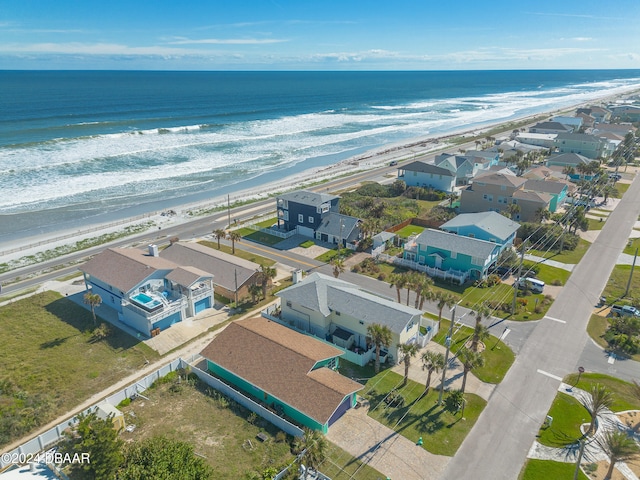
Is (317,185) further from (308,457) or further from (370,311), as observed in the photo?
(308,457)

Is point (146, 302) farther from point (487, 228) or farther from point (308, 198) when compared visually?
point (487, 228)

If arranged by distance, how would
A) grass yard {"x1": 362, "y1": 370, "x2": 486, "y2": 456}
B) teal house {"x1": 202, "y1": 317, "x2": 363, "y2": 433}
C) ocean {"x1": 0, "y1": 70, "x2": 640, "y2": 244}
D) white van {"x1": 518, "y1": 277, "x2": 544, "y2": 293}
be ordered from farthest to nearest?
ocean {"x1": 0, "y1": 70, "x2": 640, "y2": 244}, white van {"x1": 518, "y1": 277, "x2": 544, "y2": 293}, teal house {"x1": 202, "y1": 317, "x2": 363, "y2": 433}, grass yard {"x1": 362, "y1": 370, "x2": 486, "y2": 456}

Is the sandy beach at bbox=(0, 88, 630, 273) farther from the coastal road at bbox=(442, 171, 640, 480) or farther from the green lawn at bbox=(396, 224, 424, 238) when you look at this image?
the coastal road at bbox=(442, 171, 640, 480)

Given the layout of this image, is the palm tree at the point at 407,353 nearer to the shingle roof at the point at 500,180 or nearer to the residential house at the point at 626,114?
the shingle roof at the point at 500,180

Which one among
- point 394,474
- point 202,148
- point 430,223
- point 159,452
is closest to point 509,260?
point 430,223

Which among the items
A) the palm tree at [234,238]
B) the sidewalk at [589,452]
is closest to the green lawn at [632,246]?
the sidewalk at [589,452]

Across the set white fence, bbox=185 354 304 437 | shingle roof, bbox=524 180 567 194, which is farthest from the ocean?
shingle roof, bbox=524 180 567 194
